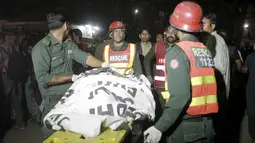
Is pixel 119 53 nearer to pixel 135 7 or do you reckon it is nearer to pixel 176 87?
pixel 176 87

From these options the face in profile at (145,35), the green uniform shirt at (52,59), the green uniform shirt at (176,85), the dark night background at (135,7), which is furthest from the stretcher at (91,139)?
the dark night background at (135,7)

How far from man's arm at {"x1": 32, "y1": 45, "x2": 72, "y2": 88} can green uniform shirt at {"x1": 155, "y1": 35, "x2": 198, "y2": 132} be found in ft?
4.27

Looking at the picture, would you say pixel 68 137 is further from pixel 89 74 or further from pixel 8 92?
pixel 8 92

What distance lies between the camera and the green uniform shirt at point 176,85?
2576 millimetres

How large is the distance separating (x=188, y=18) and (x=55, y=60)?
1.72m

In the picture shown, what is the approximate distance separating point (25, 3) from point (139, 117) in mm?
15977

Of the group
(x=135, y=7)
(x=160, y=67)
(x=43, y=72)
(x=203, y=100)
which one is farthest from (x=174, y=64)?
(x=135, y=7)

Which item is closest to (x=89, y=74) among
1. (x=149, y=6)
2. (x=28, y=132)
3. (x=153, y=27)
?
(x=28, y=132)

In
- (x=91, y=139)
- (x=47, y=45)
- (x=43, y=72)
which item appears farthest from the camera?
(x=47, y=45)

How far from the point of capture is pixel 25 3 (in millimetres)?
16734

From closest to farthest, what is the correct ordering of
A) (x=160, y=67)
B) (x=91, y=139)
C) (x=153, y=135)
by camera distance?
(x=91, y=139) → (x=153, y=135) → (x=160, y=67)

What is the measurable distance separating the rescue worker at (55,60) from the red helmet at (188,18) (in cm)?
111

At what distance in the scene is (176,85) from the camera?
2.59m

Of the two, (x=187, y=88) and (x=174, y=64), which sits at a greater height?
(x=174, y=64)
